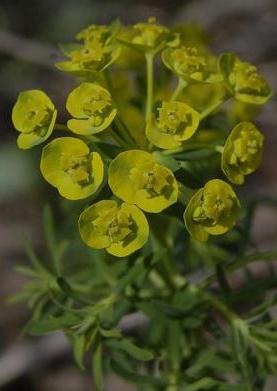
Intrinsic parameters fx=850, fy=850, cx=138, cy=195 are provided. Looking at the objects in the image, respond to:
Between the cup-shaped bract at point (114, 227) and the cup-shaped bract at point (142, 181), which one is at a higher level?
the cup-shaped bract at point (142, 181)

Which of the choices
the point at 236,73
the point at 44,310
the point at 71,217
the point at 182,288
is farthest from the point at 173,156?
the point at 44,310

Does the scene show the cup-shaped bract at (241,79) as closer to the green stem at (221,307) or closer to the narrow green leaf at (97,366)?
the green stem at (221,307)

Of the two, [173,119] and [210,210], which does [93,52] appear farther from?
[210,210]

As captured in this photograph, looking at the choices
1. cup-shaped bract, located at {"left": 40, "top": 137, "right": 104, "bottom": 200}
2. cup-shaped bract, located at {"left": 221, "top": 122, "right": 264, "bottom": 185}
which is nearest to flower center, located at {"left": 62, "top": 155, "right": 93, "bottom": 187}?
cup-shaped bract, located at {"left": 40, "top": 137, "right": 104, "bottom": 200}

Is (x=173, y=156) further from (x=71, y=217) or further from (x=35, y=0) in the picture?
(x=35, y=0)

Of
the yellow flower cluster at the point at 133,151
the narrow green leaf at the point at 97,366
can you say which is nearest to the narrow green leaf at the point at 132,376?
the narrow green leaf at the point at 97,366
